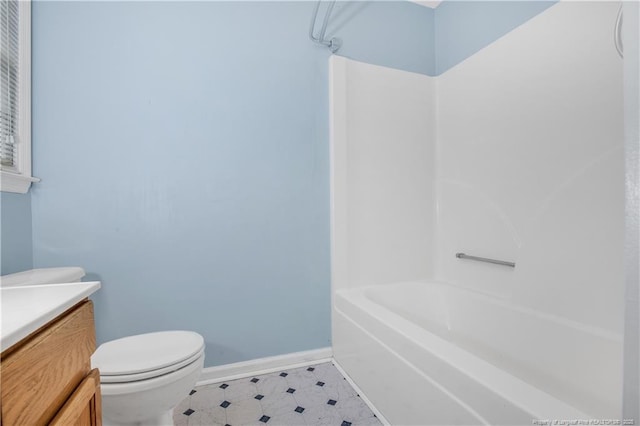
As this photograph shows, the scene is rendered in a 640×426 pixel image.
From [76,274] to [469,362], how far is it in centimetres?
172

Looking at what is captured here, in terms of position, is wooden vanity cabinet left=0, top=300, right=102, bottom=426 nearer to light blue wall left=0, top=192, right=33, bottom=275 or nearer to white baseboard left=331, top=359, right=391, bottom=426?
light blue wall left=0, top=192, right=33, bottom=275

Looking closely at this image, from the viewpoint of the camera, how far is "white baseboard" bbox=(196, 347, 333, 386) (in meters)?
1.72

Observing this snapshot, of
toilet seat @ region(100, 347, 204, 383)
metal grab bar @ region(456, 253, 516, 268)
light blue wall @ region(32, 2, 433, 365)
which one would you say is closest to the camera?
toilet seat @ region(100, 347, 204, 383)

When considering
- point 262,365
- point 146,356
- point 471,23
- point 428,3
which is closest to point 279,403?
point 262,365

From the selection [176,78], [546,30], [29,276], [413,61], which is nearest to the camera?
[29,276]

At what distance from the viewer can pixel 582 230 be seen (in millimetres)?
1354

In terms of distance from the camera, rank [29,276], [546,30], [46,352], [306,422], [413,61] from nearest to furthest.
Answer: [46,352]
[29,276]
[306,422]
[546,30]
[413,61]

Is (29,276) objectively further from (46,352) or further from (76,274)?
(46,352)

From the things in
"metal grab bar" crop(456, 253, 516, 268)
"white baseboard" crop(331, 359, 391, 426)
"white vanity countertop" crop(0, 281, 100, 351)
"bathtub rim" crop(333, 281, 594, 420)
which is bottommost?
"white baseboard" crop(331, 359, 391, 426)

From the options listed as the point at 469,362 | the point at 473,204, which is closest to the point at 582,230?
the point at 473,204

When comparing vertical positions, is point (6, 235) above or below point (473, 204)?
below

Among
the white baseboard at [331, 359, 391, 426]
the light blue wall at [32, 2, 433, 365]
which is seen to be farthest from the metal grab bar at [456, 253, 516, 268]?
the white baseboard at [331, 359, 391, 426]

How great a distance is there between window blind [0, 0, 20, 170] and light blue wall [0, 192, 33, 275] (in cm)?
16

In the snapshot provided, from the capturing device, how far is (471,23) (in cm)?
197
